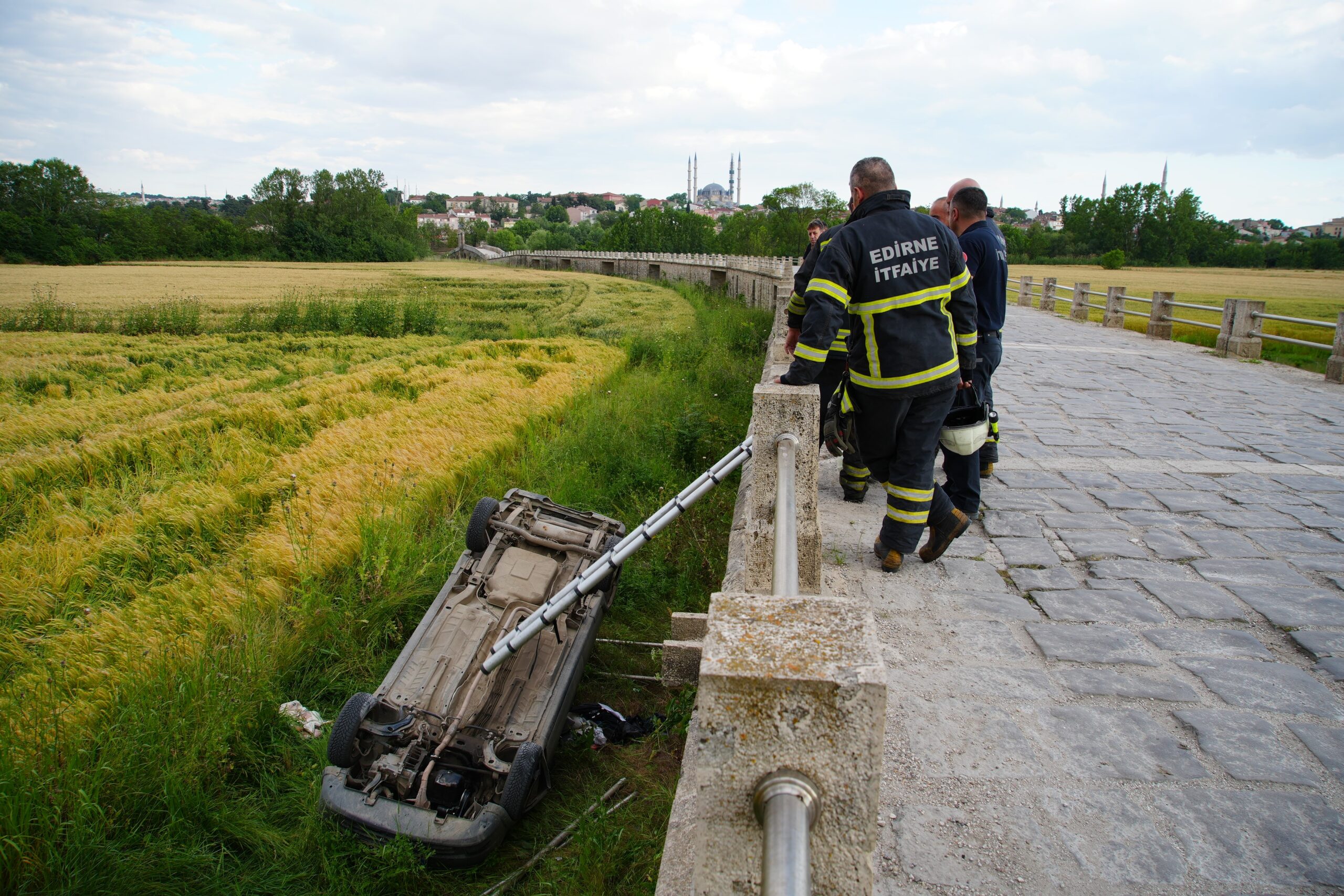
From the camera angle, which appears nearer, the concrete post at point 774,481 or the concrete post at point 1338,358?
the concrete post at point 774,481

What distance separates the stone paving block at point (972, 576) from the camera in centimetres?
421

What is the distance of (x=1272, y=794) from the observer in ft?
8.42

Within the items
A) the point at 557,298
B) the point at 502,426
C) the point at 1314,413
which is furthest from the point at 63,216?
the point at 1314,413

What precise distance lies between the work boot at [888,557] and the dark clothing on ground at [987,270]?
1.81 metres

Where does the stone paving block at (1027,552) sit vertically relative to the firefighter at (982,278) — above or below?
below

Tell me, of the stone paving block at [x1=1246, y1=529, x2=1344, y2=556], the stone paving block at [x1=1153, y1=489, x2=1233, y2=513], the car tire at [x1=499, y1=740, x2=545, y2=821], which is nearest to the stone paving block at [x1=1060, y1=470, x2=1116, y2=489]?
the stone paving block at [x1=1153, y1=489, x2=1233, y2=513]

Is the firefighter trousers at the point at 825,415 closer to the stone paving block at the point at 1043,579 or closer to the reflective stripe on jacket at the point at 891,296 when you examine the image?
the reflective stripe on jacket at the point at 891,296

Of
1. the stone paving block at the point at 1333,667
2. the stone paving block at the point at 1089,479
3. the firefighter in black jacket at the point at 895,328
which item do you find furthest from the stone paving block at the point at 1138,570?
the stone paving block at the point at 1089,479

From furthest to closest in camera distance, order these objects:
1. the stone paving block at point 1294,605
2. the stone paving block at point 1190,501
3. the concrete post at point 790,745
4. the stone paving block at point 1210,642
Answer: the stone paving block at point 1190,501 → the stone paving block at point 1294,605 → the stone paving block at point 1210,642 → the concrete post at point 790,745

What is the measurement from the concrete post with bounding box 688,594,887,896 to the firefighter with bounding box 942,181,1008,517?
3.83 metres

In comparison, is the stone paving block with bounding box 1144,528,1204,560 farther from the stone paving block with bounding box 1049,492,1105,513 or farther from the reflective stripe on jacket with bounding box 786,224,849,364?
the reflective stripe on jacket with bounding box 786,224,849,364

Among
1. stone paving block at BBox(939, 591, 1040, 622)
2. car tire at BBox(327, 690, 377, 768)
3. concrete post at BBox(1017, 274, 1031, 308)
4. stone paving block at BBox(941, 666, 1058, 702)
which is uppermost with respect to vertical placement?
concrete post at BBox(1017, 274, 1031, 308)

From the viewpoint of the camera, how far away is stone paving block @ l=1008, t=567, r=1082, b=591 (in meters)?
4.19

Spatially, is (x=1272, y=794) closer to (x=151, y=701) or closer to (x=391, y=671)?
(x=391, y=671)
